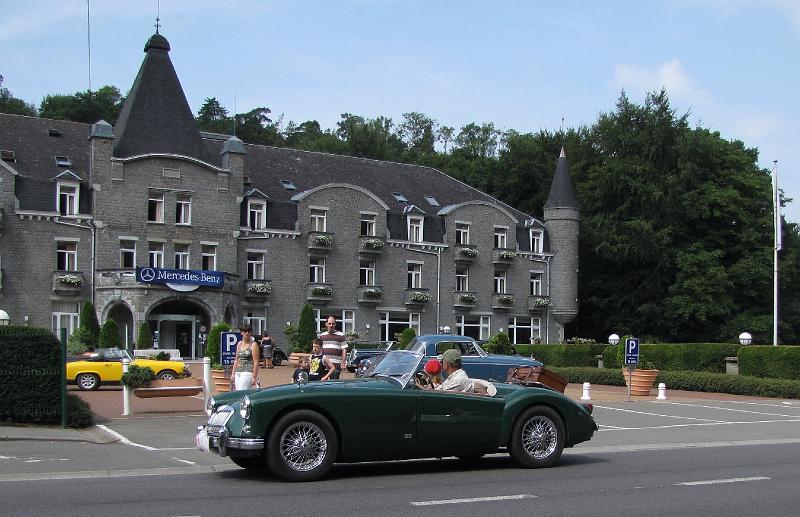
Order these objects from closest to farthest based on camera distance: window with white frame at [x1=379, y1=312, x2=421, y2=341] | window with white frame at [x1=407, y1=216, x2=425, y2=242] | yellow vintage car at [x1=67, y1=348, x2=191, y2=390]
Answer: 1. yellow vintage car at [x1=67, y1=348, x2=191, y2=390]
2. window with white frame at [x1=379, y1=312, x2=421, y2=341]
3. window with white frame at [x1=407, y1=216, x2=425, y2=242]

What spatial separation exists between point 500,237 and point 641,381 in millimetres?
35292

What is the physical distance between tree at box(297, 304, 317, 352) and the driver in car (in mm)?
36868

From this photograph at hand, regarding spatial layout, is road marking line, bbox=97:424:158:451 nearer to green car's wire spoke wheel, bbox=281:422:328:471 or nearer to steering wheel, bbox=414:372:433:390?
green car's wire spoke wheel, bbox=281:422:328:471

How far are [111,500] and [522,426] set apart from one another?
523 cm

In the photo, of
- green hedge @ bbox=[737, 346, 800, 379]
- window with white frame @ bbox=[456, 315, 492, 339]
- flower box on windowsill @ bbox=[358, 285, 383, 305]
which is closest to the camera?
green hedge @ bbox=[737, 346, 800, 379]

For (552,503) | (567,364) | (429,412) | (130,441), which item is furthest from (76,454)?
(567,364)

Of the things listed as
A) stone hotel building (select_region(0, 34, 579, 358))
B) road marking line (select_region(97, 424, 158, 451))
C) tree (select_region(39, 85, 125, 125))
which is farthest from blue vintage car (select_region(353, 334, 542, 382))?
tree (select_region(39, 85, 125, 125))

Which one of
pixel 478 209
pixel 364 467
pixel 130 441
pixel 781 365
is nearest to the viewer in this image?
pixel 364 467

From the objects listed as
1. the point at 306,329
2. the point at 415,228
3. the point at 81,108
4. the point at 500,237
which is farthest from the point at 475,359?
the point at 81,108

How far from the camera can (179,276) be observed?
50781mm

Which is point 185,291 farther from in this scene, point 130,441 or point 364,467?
point 364,467

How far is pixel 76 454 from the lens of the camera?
1455 centimetres

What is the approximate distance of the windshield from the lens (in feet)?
40.8

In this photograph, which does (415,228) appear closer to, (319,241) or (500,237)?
(500,237)
